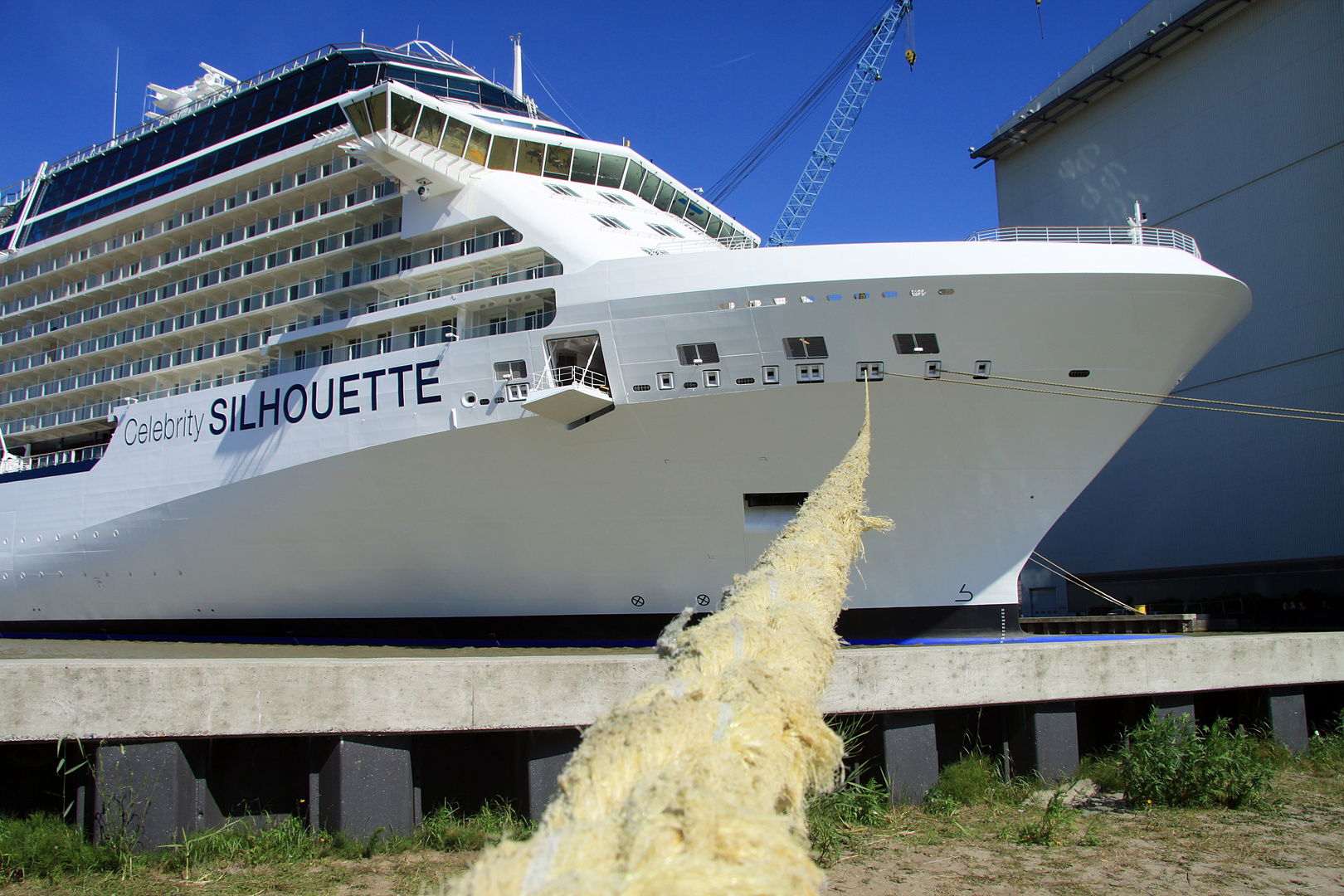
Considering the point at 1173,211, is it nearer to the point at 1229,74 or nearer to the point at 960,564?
the point at 1229,74

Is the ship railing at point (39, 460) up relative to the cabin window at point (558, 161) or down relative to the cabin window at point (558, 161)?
down

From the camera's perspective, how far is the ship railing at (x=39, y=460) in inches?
864

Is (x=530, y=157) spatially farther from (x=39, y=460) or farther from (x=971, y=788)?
(x=39, y=460)

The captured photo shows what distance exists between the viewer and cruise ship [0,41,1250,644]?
12.6m

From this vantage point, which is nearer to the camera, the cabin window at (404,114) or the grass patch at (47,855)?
the grass patch at (47,855)

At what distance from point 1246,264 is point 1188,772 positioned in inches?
1076

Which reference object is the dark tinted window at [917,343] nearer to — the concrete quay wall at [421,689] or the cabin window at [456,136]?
the concrete quay wall at [421,689]

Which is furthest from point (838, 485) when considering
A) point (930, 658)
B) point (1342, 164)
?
point (1342, 164)

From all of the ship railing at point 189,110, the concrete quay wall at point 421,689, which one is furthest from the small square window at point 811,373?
the ship railing at point 189,110

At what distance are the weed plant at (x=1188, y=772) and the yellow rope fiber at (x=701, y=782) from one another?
4.67m

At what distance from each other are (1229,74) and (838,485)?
31.5 meters

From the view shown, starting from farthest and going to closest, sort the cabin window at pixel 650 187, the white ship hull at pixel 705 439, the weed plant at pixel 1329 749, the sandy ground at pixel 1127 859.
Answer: the cabin window at pixel 650 187, the white ship hull at pixel 705 439, the weed plant at pixel 1329 749, the sandy ground at pixel 1127 859

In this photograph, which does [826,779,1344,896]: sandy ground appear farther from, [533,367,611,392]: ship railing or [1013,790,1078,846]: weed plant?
[533,367,611,392]: ship railing

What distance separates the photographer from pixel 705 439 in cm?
1334
